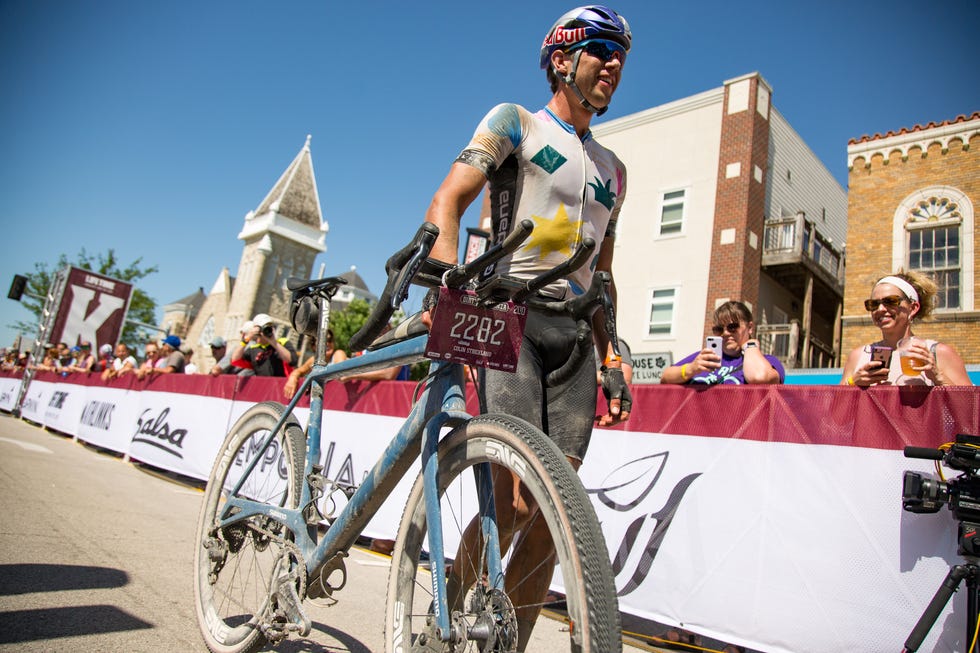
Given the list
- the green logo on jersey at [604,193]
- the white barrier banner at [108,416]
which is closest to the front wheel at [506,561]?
the green logo on jersey at [604,193]

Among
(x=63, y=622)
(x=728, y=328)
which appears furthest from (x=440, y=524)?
(x=728, y=328)

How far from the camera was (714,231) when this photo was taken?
780 inches

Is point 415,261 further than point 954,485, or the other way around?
point 954,485

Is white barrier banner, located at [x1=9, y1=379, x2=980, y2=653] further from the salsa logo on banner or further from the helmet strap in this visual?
the salsa logo on banner

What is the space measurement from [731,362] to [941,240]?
15.4 meters

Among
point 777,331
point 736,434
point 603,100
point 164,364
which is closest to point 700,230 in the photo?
point 777,331

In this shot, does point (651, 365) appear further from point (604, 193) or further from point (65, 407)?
point (604, 193)

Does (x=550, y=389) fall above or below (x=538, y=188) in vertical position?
below

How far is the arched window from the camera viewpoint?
51.1 feet

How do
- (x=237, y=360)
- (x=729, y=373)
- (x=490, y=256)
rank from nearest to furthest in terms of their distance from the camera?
1. (x=490, y=256)
2. (x=729, y=373)
3. (x=237, y=360)

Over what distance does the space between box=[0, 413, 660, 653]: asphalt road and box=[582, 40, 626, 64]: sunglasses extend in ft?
8.57

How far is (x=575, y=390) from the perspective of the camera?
211 cm

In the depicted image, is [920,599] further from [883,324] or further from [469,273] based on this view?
[469,273]

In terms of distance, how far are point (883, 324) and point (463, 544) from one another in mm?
3331
